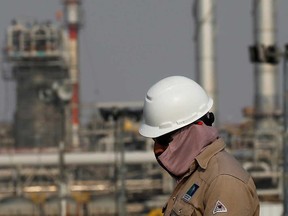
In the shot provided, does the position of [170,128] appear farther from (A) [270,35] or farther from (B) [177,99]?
(A) [270,35]

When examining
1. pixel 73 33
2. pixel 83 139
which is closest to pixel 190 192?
pixel 83 139

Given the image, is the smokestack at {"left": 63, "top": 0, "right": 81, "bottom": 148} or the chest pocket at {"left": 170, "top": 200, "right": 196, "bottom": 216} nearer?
the chest pocket at {"left": 170, "top": 200, "right": 196, "bottom": 216}

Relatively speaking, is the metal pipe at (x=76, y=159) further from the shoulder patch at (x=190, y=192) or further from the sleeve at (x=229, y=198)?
the sleeve at (x=229, y=198)

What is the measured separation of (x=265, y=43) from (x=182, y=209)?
135 ft

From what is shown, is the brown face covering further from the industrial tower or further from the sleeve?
the industrial tower

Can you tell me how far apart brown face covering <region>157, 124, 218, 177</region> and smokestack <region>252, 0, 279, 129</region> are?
40583 mm

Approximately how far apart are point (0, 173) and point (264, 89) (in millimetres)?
15624

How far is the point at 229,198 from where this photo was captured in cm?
303

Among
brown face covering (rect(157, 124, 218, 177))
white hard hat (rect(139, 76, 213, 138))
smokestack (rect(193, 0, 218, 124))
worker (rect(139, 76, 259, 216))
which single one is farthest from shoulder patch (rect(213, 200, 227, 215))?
smokestack (rect(193, 0, 218, 124))

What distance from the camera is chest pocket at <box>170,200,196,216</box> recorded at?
3.16 meters

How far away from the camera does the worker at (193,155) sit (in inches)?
121

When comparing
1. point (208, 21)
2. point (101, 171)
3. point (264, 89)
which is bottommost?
point (101, 171)

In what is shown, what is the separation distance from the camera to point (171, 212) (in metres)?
3.29

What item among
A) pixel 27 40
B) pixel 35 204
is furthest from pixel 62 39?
pixel 35 204
